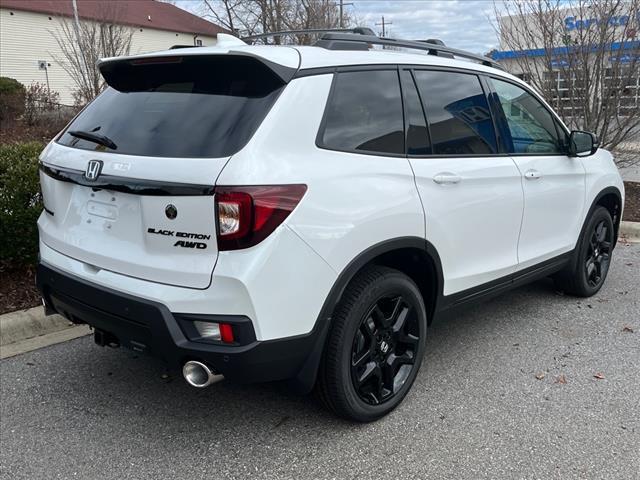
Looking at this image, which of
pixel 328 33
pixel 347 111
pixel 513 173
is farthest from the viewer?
pixel 513 173

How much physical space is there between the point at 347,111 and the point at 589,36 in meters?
7.14

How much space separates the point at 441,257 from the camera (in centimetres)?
331

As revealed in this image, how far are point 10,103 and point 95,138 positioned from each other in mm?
10647

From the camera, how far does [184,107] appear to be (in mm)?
2723

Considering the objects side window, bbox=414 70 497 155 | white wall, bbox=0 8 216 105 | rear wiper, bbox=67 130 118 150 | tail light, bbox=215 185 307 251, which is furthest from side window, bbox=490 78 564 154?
white wall, bbox=0 8 216 105

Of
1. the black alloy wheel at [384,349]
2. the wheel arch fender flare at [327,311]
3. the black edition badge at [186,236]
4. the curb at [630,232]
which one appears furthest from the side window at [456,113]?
the curb at [630,232]

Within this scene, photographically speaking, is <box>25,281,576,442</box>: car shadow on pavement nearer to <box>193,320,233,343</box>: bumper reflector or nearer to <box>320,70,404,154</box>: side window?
<box>193,320,233,343</box>: bumper reflector

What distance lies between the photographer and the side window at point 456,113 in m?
3.37

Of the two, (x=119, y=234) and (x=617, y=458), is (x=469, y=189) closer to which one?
(x=617, y=458)

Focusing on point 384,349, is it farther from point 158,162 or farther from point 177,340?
point 158,162

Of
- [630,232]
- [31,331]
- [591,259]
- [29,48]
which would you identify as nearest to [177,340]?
[31,331]

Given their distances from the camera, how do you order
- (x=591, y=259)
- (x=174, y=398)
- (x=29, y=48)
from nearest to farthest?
(x=174, y=398) → (x=591, y=259) → (x=29, y=48)

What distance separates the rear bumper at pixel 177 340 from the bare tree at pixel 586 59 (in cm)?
775

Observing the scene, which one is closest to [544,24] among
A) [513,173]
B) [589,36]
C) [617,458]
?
[589,36]
